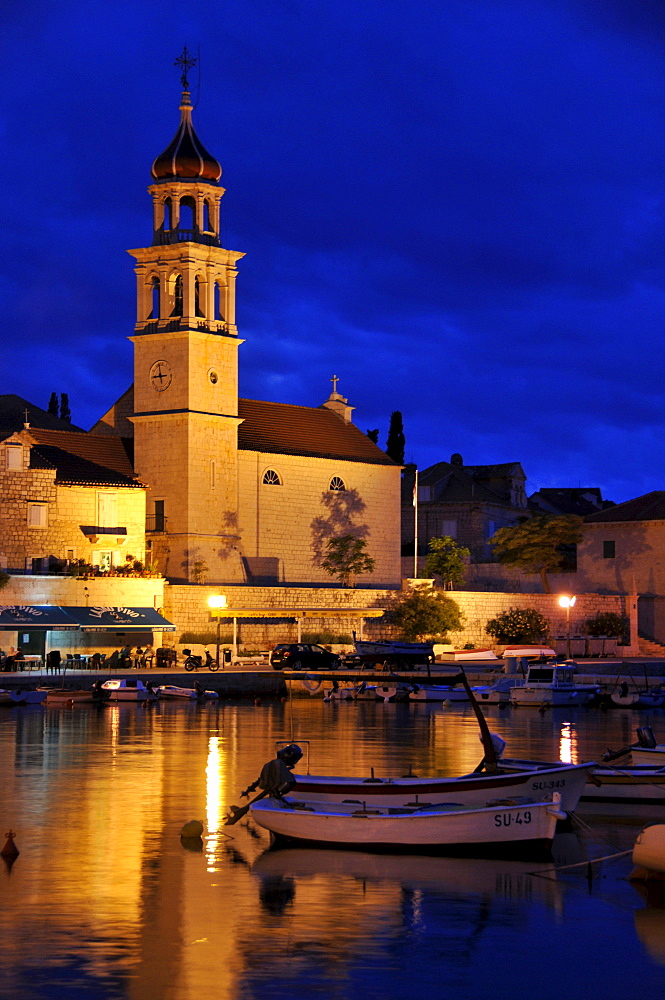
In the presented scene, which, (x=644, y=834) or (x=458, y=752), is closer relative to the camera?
(x=644, y=834)

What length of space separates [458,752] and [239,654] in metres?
30.0

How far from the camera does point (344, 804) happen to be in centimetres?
2373

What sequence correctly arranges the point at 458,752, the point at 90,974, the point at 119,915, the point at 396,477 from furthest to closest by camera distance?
the point at 396,477
the point at 458,752
the point at 119,915
the point at 90,974

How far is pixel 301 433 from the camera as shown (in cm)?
7919

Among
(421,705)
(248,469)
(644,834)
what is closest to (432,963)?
(644,834)

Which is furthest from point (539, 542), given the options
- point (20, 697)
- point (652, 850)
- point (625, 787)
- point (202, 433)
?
point (652, 850)

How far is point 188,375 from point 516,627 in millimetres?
21217

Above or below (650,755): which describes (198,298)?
above

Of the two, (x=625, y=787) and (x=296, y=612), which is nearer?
(x=625, y=787)

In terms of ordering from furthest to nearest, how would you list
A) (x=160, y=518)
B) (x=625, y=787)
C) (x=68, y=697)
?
(x=160, y=518)
(x=68, y=697)
(x=625, y=787)

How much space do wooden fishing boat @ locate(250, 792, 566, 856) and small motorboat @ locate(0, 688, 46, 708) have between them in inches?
1291

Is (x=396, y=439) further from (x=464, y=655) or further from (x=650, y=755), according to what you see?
(x=650, y=755)

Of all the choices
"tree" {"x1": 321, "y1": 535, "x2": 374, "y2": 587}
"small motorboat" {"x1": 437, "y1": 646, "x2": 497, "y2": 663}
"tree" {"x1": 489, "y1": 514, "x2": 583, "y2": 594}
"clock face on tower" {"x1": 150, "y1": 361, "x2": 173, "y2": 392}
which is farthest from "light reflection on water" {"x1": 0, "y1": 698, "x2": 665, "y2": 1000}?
"tree" {"x1": 489, "y1": 514, "x2": 583, "y2": 594}

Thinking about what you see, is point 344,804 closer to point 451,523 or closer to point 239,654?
point 239,654
